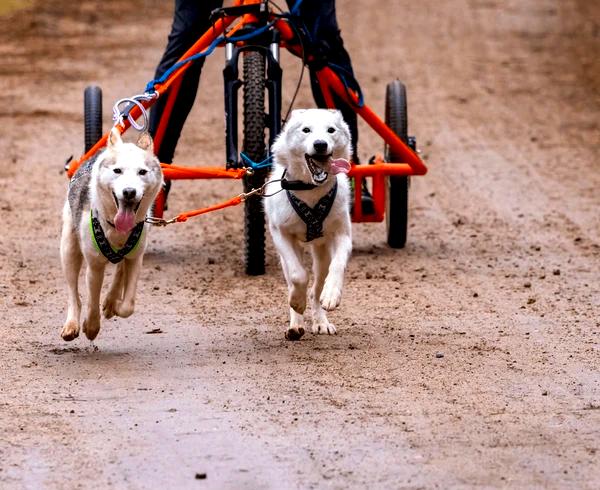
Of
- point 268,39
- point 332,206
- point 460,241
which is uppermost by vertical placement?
point 268,39

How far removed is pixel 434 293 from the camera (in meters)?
8.20

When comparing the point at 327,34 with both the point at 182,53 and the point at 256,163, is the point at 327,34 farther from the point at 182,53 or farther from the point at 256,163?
the point at 256,163

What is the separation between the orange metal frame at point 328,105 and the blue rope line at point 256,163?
99mm

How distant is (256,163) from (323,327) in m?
1.21

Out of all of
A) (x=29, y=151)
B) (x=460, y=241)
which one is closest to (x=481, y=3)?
(x=29, y=151)

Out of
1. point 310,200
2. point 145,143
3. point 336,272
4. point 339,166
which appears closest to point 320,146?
point 339,166

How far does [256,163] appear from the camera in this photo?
802cm

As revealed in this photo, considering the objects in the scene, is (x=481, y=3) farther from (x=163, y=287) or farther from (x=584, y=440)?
(x=584, y=440)

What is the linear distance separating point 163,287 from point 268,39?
61.4 inches

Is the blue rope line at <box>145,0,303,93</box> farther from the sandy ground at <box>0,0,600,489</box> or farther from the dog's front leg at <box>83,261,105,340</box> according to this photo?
the dog's front leg at <box>83,261,105,340</box>

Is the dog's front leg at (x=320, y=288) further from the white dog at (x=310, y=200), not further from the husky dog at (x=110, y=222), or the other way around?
the husky dog at (x=110, y=222)

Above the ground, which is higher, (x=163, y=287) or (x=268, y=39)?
(x=268, y=39)

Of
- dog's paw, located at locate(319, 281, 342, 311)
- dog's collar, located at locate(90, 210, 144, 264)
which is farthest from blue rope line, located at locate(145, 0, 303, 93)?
dog's paw, located at locate(319, 281, 342, 311)

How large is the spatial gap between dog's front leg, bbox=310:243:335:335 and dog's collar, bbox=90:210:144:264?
1.01 m
